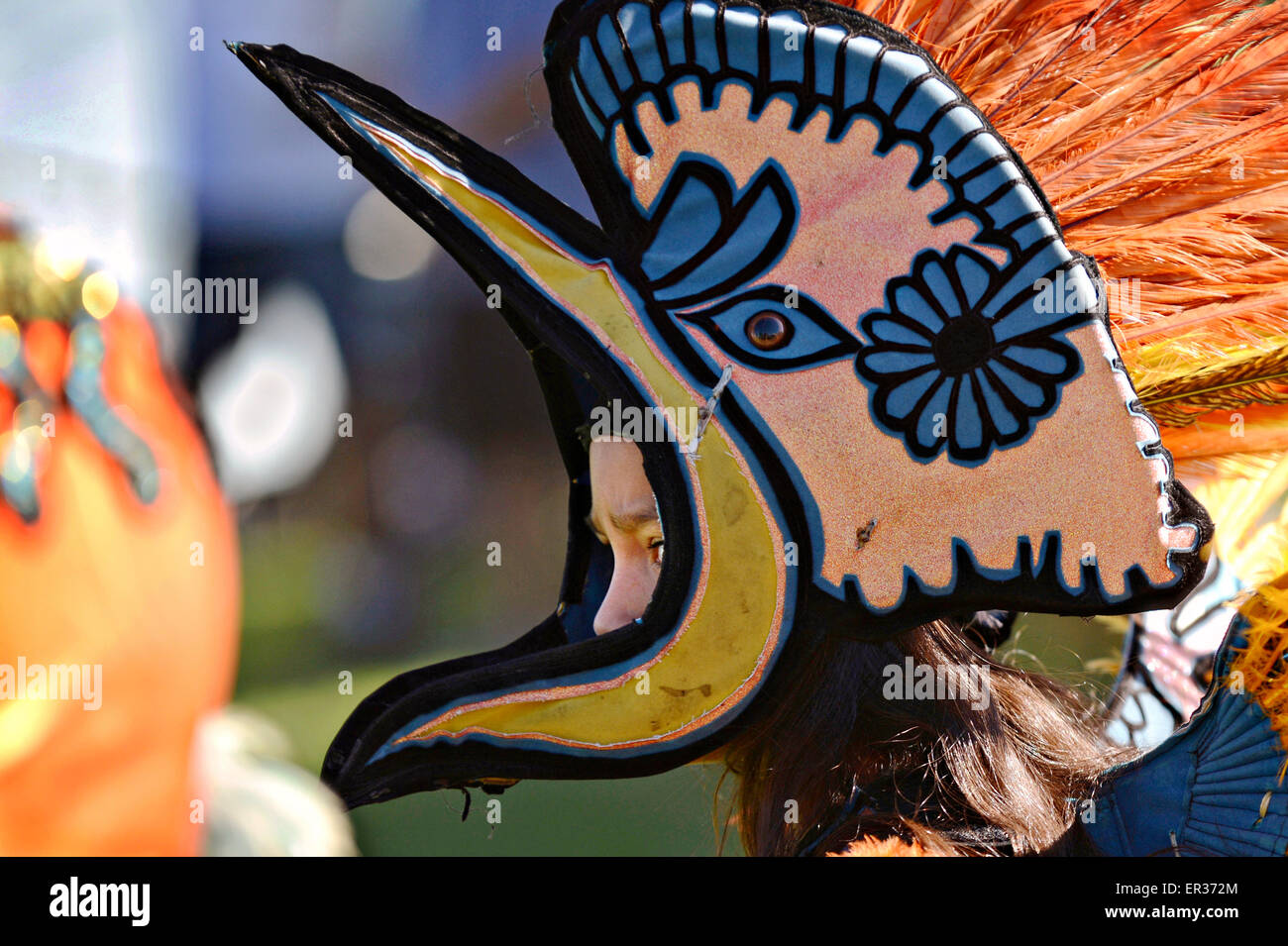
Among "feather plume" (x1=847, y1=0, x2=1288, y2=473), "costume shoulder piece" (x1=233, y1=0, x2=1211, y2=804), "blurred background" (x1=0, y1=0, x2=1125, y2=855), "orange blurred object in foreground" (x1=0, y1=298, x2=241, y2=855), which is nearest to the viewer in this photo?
"costume shoulder piece" (x1=233, y1=0, x2=1211, y2=804)

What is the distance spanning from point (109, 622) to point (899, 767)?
1.37 metres

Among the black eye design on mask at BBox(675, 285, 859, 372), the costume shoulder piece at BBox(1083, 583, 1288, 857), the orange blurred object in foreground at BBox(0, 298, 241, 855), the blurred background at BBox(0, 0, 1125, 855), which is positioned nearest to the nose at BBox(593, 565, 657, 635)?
the black eye design on mask at BBox(675, 285, 859, 372)

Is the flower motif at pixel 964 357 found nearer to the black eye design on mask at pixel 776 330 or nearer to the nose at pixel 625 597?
the black eye design on mask at pixel 776 330

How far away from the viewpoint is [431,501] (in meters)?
2.02

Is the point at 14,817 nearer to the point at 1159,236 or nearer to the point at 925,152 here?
the point at 925,152

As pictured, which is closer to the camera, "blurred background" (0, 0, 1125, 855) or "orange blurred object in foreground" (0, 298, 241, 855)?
"orange blurred object in foreground" (0, 298, 241, 855)

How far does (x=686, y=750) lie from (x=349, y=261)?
5.10 ft

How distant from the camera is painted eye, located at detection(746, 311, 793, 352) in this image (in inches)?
31.4

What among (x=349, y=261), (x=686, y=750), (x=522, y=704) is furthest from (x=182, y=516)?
(x=686, y=750)

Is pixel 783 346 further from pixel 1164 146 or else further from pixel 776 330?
pixel 1164 146

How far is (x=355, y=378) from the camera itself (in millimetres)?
1989

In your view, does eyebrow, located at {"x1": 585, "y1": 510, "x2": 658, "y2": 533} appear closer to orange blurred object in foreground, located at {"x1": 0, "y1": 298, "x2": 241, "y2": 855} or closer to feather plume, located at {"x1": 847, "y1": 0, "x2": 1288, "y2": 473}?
feather plume, located at {"x1": 847, "y1": 0, "x2": 1288, "y2": 473}

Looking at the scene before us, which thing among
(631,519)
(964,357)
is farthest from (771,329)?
(631,519)
